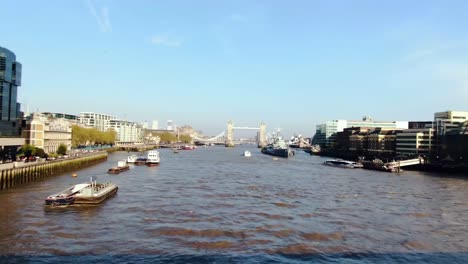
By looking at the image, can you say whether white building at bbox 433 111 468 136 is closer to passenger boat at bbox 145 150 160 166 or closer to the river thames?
the river thames

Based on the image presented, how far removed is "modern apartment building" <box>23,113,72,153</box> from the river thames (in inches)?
1455

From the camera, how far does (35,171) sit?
4831 centimetres

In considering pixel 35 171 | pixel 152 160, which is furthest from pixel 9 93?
pixel 152 160

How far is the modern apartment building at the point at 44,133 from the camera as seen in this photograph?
2962 inches

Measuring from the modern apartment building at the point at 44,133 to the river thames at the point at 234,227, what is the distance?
1455 inches

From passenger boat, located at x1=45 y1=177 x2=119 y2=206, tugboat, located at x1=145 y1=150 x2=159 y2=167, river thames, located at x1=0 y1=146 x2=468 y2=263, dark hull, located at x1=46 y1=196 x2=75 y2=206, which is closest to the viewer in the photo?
river thames, located at x1=0 y1=146 x2=468 y2=263

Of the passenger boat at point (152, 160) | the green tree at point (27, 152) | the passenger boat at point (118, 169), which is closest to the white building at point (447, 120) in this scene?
the passenger boat at point (152, 160)

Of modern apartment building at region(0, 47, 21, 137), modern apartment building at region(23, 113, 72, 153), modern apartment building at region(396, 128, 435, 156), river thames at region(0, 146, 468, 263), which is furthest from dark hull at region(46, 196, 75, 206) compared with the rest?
modern apartment building at region(396, 128, 435, 156)

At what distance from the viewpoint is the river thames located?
19906 millimetres

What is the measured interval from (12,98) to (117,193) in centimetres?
3978

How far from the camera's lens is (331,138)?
196 meters

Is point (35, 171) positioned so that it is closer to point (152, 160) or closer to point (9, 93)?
point (9, 93)

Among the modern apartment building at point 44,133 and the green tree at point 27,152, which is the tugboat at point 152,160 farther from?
the green tree at point 27,152

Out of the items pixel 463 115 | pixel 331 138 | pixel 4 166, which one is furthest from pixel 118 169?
pixel 331 138
